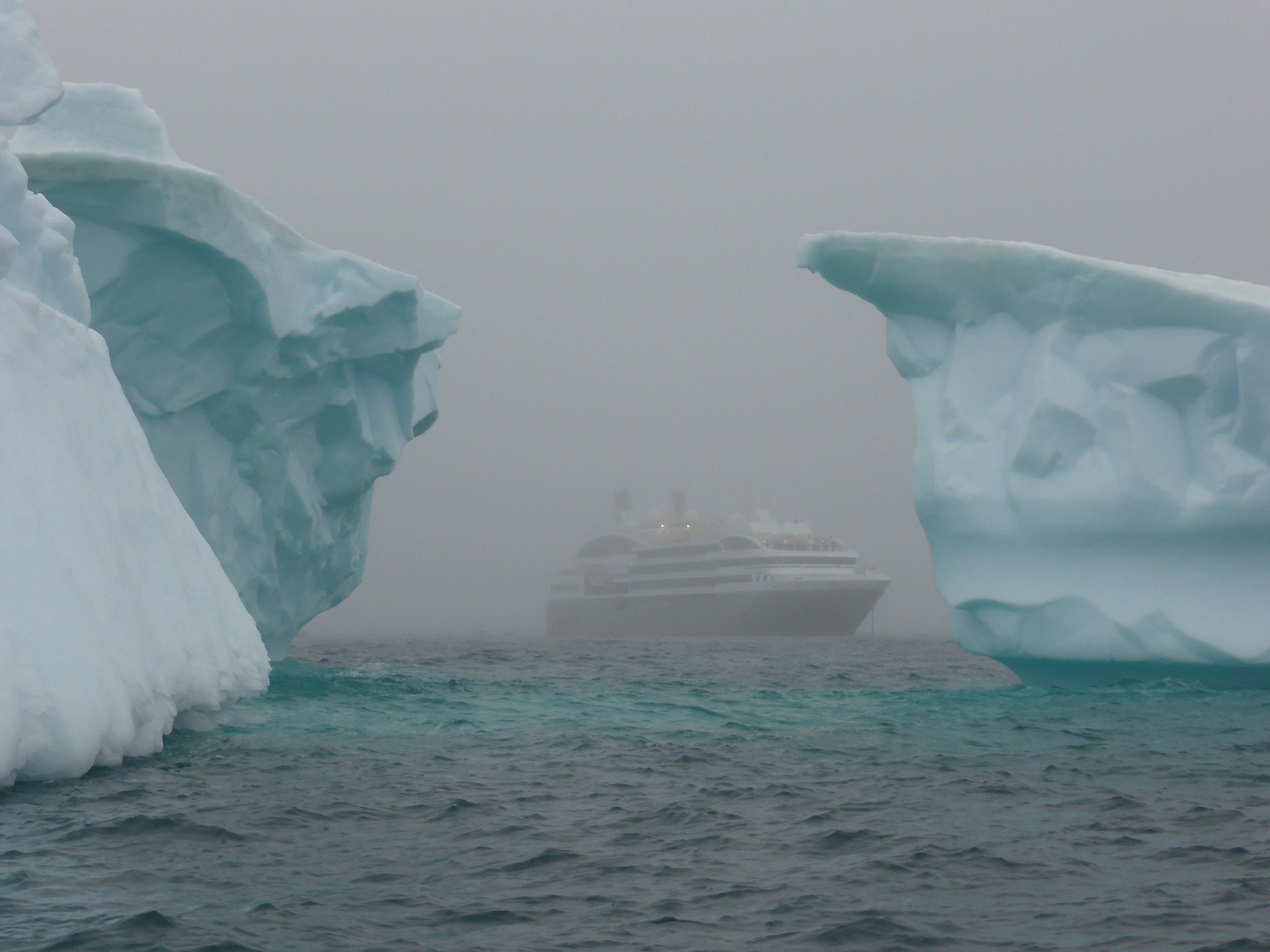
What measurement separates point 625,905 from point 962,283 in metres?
10.2

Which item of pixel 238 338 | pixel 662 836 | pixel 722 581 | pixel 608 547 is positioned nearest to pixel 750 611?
A: pixel 722 581

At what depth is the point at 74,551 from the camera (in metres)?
6.57

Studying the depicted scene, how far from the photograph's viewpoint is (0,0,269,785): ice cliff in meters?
5.78

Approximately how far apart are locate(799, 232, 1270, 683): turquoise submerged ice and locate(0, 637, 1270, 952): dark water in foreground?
1.34 metres

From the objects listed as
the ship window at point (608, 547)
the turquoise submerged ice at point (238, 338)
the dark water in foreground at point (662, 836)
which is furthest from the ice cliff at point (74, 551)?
the ship window at point (608, 547)

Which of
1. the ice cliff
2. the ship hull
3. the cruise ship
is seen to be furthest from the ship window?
the ice cliff

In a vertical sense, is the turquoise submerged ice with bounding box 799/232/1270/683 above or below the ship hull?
above

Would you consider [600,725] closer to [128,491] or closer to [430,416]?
[128,491]

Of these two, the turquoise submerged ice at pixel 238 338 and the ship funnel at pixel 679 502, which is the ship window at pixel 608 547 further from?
the turquoise submerged ice at pixel 238 338

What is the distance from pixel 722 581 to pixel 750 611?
2.00m

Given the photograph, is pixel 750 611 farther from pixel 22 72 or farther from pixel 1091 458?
pixel 22 72

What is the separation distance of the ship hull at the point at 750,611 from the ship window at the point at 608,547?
2.80 m

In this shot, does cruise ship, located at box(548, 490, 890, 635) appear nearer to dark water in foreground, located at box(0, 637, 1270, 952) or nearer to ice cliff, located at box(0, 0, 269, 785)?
dark water in foreground, located at box(0, 637, 1270, 952)

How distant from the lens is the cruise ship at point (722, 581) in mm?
45156
